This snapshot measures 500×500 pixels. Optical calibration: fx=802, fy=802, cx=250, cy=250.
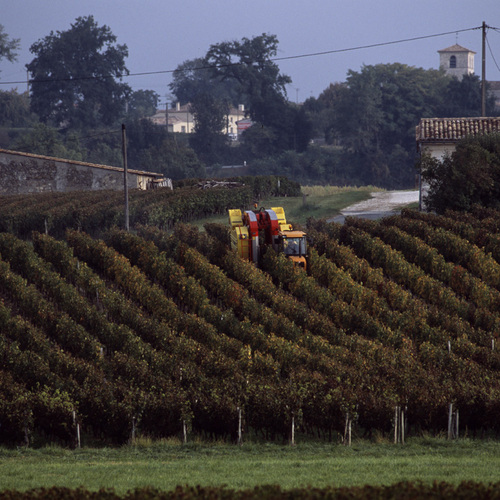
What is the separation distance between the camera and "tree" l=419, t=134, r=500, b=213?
133 ft

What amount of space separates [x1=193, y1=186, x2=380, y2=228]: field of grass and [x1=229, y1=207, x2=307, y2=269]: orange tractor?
37.3 feet

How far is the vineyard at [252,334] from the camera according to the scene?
18.5 meters

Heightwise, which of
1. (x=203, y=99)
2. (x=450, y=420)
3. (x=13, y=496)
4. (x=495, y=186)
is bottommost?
(x=450, y=420)

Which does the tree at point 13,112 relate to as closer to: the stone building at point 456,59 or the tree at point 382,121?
the tree at point 382,121

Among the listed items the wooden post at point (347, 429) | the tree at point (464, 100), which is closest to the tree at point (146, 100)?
the tree at point (464, 100)

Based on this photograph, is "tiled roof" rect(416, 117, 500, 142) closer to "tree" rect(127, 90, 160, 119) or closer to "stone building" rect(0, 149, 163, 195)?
"stone building" rect(0, 149, 163, 195)

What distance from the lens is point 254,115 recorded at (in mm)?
104438

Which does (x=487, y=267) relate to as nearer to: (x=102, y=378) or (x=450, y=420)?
(x=450, y=420)

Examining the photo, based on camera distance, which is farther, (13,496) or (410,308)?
(410,308)

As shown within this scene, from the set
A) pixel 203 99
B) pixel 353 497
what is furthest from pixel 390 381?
pixel 203 99

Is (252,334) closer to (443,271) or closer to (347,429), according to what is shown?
(347,429)

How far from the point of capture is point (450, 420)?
59.4ft

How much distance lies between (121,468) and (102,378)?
17.0ft

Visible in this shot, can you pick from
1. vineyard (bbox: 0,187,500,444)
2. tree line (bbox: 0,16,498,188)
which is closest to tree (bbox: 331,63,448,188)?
tree line (bbox: 0,16,498,188)
